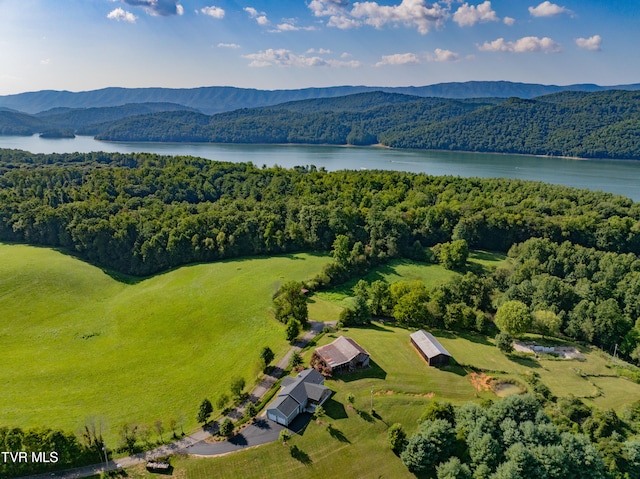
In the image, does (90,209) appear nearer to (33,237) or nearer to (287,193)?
(33,237)

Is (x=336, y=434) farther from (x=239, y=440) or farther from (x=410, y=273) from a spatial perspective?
(x=410, y=273)

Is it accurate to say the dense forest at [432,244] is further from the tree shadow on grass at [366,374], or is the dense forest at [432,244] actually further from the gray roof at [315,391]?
the gray roof at [315,391]

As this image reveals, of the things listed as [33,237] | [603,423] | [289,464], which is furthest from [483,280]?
[33,237]

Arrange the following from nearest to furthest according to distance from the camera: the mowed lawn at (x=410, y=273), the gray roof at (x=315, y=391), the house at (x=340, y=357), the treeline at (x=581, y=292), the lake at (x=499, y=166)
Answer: the gray roof at (x=315, y=391) → the house at (x=340, y=357) → the treeline at (x=581, y=292) → the mowed lawn at (x=410, y=273) → the lake at (x=499, y=166)

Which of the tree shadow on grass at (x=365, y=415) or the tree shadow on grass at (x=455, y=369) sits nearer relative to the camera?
the tree shadow on grass at (x=365, y=415)

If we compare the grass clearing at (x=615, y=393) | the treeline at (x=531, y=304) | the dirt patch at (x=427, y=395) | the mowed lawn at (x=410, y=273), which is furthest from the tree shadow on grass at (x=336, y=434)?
the mowed lawn at (x=410, y=273)

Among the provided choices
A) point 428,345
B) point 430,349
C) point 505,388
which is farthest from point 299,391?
point 505,388
